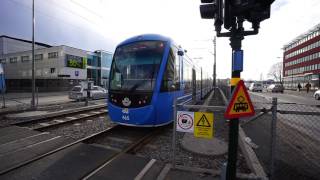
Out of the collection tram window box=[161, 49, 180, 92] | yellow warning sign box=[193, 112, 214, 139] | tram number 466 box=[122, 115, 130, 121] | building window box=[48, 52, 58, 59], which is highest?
building window box=[48, 52, 58, 59]

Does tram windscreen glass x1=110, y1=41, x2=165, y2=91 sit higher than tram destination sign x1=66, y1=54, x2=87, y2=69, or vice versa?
tram destination sign x1=66, y1=54, x2=87, y2=69

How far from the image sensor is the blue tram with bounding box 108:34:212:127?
636 centimetres

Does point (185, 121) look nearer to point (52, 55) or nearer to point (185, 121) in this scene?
point (185, 121)

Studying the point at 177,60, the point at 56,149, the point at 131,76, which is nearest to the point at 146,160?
the point at 56,149

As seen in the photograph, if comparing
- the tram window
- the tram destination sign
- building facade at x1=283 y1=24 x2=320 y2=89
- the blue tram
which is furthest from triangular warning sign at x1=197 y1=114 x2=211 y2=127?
building facade at x1=283 y1=24 x2=320 y2=89

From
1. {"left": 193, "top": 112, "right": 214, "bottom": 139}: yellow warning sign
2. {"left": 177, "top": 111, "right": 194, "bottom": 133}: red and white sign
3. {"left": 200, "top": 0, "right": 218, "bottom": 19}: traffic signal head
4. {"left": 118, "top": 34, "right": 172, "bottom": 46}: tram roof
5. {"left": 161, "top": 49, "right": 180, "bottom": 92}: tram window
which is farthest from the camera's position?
{"left": 118, "top": 34, "right": 172, "bottom": 46}: tram roof

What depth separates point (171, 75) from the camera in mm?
7117

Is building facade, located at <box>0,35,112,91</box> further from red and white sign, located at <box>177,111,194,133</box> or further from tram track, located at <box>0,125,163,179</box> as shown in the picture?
red and white sign, located at <box>177,111,194,133</box>

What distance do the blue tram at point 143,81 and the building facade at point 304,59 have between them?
50.6 meters

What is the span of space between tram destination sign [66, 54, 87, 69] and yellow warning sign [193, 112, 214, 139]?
4375 cm

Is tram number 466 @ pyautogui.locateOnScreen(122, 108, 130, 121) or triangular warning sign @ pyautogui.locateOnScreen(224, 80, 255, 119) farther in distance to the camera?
tram number 466 @ pyautogui.locateOnScreen(122, 108, 130, 121)

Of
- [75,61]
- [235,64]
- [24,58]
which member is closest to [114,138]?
[235,64]

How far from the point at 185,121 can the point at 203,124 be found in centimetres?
38

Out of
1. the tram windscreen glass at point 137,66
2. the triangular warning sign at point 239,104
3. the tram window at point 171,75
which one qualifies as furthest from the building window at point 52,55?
the triangular warning sign at point 239,104
